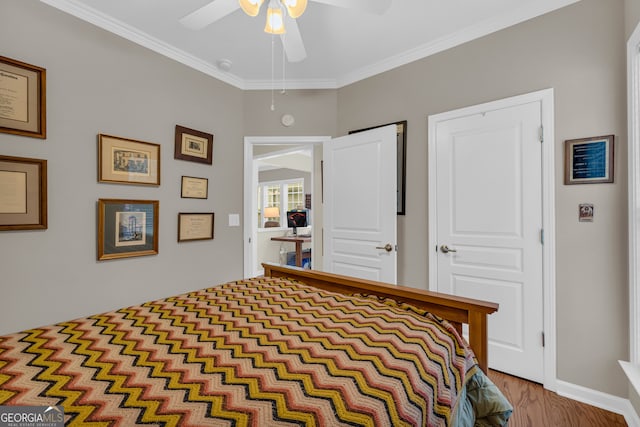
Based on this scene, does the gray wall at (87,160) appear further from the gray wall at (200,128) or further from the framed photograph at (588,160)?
the framed photograph at (588,160)

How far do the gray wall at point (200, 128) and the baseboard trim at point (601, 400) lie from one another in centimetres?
4

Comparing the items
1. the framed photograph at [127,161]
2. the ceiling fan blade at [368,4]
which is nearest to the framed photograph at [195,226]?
the framed photograph at [127,161]

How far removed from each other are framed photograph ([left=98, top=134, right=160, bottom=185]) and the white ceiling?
0.82 m

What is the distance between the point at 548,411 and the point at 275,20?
2743 millimetres

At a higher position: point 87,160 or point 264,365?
point 87,160

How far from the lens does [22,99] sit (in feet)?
6.01

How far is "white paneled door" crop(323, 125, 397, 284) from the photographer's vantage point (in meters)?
2.65

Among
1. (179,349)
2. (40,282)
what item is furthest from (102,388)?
(40,282)

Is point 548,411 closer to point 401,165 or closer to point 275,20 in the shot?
point 401,165

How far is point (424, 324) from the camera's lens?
1.24m

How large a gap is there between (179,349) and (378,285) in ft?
3.36

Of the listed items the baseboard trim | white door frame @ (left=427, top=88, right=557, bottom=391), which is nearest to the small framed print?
white door frame @ (left=427, top=88, right=557, bottom=391)

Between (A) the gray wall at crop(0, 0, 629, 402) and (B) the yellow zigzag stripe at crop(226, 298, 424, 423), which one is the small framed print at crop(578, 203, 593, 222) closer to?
(A) the gray wall at crop(0, 0, 629, 402)

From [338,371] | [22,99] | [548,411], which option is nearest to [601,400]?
[548,411]
